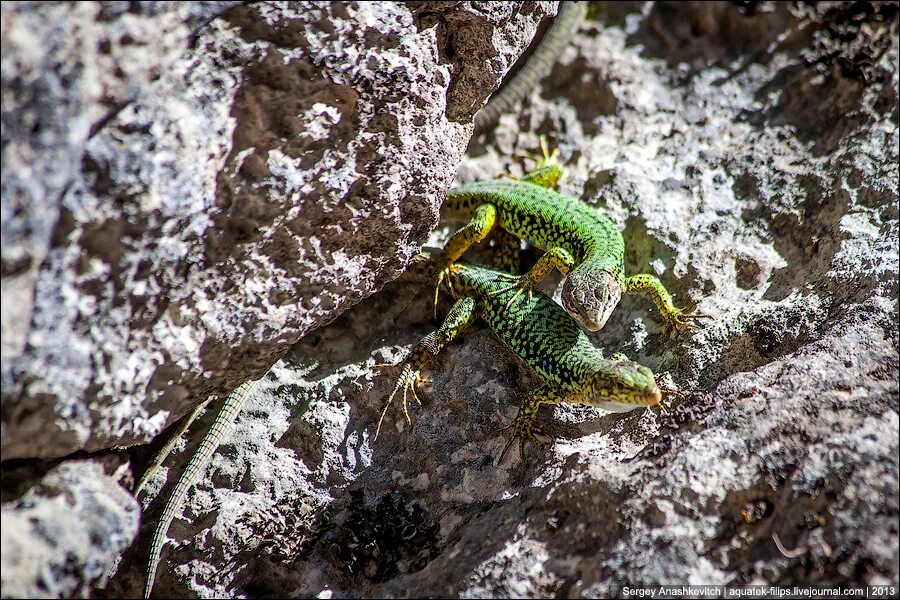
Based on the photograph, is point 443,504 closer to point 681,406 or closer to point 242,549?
point 242,549

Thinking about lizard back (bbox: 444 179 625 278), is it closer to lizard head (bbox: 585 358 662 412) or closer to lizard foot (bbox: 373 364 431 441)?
lizard head (bbox: 585 358 662 412)

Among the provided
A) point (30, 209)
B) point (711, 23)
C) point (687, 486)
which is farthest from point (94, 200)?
point (711, 23)

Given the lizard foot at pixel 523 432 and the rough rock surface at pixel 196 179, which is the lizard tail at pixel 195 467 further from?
the lizard foot at pixel 523 432

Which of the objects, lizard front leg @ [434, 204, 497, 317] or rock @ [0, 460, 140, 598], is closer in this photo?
rock @ [0, 460, 140, 598]

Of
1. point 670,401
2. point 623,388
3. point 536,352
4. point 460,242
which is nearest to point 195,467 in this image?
point 536,352

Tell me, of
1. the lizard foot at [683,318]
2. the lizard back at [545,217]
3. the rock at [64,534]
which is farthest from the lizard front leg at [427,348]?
the rock at [64,534]

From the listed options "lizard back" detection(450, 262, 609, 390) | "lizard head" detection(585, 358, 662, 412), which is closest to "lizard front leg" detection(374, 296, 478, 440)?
"lizard back" detection(450, 262, 609, 390)

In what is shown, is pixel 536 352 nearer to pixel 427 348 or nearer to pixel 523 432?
pixel 523 432

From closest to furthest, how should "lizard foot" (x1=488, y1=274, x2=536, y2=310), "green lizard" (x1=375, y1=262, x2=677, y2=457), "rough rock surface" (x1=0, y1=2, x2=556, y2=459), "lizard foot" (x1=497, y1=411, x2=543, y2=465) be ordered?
"rough rock surface" (x1=0, y1=2, x2=556, y2=459), "green lizard" (x1=375, y1=262, x2=677, y2=457), "lizard foot" (x1=497, y1=411, x2=543, y2=465), "lizard foot" (x1=488, y1=274, x2=536, y2=310)
